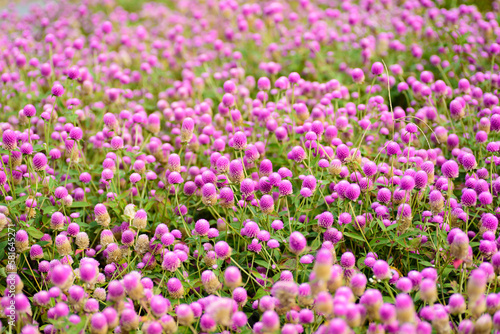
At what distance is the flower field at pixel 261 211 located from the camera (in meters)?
1.77

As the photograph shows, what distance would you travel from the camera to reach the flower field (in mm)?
1769

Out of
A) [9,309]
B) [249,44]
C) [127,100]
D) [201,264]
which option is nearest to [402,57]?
[249,44]

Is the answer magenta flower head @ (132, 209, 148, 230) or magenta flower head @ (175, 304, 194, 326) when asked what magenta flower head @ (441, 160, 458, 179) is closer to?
magenta flower head @ (175, 304, 194, 326)

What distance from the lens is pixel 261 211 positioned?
233 cm

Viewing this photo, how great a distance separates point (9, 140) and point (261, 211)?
1.43 meters

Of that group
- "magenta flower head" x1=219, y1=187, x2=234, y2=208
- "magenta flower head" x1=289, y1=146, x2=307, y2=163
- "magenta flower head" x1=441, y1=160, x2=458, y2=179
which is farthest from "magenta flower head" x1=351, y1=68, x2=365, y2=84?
"magenta flower head" x1=219, y1=187, x2=234, y2=208

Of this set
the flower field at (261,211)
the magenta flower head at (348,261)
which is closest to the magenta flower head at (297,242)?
the flower field at (261,211)

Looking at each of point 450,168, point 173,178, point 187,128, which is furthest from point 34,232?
point 450,168

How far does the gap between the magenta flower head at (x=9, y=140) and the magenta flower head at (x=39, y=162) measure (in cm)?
13

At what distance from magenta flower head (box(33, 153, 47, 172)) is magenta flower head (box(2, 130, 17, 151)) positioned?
127 mm

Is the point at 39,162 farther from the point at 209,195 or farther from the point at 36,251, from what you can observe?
the point at 209,195

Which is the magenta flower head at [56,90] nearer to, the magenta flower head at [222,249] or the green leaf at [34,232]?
the green leaf at [34,232]

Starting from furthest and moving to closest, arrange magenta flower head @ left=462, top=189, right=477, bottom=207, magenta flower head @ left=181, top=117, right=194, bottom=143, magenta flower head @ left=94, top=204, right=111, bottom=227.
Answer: magenta flower head @ left=181, top=117, right=194, bottom=143 → magenta flower head @ left=94, top=204, right=111, bottom=227 → magenta flower head @ left=462, top=189, right=477, bottom=207

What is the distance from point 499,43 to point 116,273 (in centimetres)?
350
